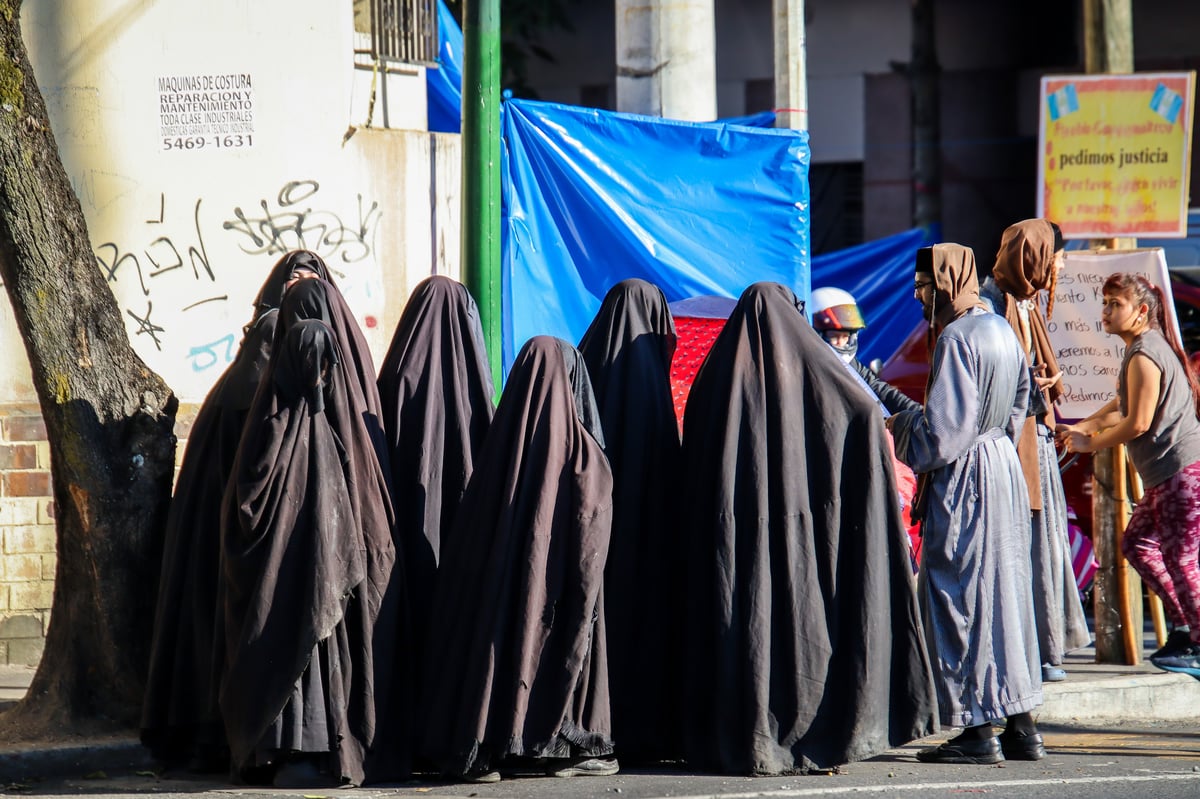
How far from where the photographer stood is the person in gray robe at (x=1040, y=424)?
583 cm

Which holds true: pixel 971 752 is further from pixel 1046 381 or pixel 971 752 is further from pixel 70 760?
pixel 70 760

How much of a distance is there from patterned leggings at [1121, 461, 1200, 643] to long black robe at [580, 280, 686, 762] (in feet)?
7.79

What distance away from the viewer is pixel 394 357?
538 centimetres

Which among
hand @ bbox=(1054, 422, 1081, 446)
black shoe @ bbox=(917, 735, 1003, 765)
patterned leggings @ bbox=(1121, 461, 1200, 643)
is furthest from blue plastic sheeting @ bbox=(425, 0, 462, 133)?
black shoe @ bbox=(917, 735, 1003, 765)

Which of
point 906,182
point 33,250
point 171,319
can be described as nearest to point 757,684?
point 33,250

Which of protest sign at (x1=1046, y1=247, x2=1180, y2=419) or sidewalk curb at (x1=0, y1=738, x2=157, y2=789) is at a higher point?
protest sign at (x1=1046, y1=247, x2=1180, y2=419)

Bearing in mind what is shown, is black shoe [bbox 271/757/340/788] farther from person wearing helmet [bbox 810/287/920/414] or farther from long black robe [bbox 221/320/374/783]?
person wearing helmet [bbox 810/287/920/414]

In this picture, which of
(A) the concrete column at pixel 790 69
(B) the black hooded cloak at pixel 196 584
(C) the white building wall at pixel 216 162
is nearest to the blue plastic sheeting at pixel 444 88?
(C) the white building wall at pixel 216 162

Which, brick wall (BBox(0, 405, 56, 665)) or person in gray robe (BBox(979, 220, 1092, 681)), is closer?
person in gray robe (BBox(979, 220, 1092, 681))

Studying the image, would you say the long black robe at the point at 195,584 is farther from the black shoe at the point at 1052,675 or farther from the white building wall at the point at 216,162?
the black shoe at the point at 1052,675

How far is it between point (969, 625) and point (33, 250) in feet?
11.2

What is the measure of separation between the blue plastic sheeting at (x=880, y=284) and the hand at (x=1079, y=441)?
3.39m

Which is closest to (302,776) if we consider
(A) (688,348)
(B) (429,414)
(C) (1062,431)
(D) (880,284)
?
(B) (429,414)

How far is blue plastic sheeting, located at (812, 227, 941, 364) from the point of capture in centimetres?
988
